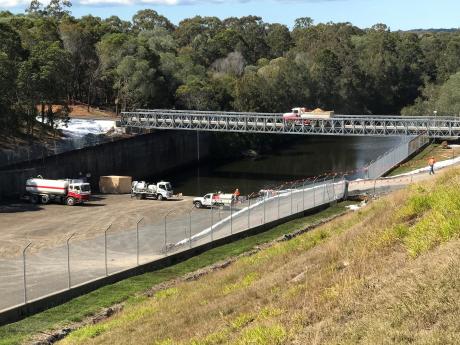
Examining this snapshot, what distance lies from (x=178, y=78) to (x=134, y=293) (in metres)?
82.2

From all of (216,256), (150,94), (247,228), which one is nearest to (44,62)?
(150,94)

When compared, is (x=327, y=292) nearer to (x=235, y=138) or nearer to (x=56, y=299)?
(x=56, y=299)

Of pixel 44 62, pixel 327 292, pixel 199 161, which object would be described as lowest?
pixel 199 161

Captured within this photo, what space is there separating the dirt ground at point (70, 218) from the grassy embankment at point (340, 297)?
18300mm

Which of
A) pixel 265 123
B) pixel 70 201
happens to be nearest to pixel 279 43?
pixel 265 123

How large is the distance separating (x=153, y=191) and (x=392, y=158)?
1055 inches

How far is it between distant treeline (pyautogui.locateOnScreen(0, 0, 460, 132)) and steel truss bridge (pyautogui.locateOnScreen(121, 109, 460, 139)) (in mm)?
8327

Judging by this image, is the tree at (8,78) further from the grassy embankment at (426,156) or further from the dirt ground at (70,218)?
the grassy embankment at (426,156)

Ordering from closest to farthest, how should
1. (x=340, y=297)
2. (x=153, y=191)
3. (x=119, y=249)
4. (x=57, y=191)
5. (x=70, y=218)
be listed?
(x=340, y=297) < (x=119, y=249) < (x=70, y=218) < (x=57, y=191) < (x=153, y=191)

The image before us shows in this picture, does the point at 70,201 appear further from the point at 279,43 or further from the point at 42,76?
the point at 279,43

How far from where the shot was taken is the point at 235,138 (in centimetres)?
10331

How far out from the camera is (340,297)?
13445 mm

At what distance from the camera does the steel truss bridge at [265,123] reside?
83.2 m

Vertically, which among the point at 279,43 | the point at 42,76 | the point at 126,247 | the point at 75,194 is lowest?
the point at 75,194
